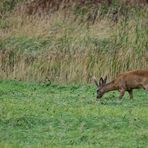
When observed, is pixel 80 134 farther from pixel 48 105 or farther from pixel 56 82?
pixel 56 82

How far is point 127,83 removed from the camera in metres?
16.6

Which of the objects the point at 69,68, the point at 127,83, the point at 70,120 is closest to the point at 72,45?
the point at 69,68

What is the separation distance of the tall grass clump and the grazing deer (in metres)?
2.20

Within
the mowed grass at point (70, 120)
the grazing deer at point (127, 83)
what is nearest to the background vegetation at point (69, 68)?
the mowed grass at point (70, 120)

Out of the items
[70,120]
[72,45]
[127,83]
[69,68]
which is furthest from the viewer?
[72,45]

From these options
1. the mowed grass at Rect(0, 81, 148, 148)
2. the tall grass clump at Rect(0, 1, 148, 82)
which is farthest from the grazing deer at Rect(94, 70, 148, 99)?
the tall grass clump at Rect(0, 1, 148, 82)

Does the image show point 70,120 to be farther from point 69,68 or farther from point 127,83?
point 69,68

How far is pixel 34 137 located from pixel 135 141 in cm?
159

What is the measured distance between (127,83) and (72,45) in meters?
4.31

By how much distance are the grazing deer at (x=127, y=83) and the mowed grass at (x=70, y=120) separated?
0.73ft

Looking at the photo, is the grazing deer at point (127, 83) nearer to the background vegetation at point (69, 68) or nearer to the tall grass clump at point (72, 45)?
the background vegetation at point (69, 68)

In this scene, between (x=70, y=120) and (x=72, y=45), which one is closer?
(x=70, y=120)

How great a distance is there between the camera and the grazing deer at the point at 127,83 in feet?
53.7

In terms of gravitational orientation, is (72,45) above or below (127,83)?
above
